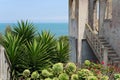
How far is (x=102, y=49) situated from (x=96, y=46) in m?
1.14

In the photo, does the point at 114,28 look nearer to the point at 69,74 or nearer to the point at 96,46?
the point at 96,46

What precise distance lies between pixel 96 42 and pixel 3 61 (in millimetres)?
8309

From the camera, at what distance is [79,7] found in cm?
1791

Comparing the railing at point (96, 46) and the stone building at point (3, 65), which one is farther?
the railing at point (96, 46)

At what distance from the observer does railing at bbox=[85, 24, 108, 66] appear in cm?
1433

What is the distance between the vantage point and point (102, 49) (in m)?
15.3

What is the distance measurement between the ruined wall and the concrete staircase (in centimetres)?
24

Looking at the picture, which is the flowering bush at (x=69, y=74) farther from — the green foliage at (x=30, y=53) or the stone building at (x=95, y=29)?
the stone building at (x=95, y=29)

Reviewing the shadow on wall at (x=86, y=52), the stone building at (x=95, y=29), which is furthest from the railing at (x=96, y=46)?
the shadow on wall at (x=86, y=52)

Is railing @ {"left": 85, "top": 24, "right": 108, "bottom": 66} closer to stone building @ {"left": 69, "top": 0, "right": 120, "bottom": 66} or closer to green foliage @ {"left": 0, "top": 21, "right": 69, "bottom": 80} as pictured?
stone building @ {"left": 69, "top": 0, "right": 120, "bottom": 66}

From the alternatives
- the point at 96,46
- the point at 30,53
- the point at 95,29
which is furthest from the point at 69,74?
the point at 95,29

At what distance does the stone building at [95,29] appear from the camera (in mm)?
15105

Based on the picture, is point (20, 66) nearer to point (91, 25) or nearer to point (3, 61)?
point (3, 61)

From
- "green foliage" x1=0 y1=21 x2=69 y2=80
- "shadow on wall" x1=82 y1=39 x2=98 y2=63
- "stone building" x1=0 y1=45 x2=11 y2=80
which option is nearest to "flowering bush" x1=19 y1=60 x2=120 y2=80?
"stone building" x1=0 y1=45 x2=11 y2=80
